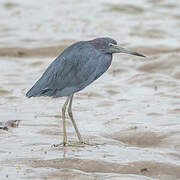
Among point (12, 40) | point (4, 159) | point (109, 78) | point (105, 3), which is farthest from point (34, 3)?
point (4, 159)

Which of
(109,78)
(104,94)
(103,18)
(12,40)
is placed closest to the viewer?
(104,94)

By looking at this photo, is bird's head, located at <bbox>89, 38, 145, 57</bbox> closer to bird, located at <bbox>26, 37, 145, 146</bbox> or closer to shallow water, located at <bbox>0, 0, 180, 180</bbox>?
bird, located at <bbox>26, 37, 145, 146</bbox>

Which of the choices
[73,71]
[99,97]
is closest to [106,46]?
[73,71]

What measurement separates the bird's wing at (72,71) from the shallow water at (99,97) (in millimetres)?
553

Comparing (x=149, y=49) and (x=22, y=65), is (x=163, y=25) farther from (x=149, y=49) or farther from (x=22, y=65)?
(x=22, y=65)

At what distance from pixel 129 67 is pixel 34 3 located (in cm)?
527

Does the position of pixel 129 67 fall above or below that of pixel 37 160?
below

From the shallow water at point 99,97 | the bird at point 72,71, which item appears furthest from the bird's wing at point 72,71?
the shallow water at point 99,97

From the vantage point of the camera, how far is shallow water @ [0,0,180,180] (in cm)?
550

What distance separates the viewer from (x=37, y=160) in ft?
18.2

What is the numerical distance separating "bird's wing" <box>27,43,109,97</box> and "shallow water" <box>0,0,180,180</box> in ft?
1.81

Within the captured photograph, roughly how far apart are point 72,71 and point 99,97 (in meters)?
Result: 2.27

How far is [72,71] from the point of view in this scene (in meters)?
6.16

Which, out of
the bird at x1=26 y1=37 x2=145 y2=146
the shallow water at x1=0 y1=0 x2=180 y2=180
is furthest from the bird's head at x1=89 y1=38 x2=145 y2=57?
the shallow water at x1=0 y1=0 x2=180 y2=180
